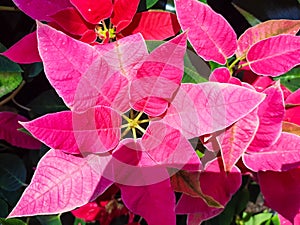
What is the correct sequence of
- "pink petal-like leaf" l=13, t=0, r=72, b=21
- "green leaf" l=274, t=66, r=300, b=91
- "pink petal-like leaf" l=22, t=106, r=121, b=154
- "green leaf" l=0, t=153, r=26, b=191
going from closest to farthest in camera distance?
1. "pink petal-like leaf" l=22, t=106, r=121, b=154
2. "pink petal-like leaf" l=13, t=0, r=72, b=21
3. "green leaf" l=274, t=66, r=300, b=91
4. "green leaf" l=0, t=153, r=26, b=191

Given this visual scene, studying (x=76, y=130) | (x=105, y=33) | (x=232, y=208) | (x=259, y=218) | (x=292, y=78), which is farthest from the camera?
(x=259, y=218)

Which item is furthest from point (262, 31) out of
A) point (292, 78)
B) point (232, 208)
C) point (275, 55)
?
point (232, 208)

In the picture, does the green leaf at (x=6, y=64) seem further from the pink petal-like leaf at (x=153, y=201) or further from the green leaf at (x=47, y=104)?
the pink petal-like leaf at (x=153, y=201)

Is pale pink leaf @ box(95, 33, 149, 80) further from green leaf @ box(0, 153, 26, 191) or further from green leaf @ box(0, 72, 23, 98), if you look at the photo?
green leaf @ box(0, 153, 26, 191)

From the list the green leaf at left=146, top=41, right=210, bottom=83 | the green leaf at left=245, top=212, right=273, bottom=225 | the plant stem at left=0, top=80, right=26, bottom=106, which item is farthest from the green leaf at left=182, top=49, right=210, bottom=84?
the green leaf at left=245, top=212, right=273, bottom=225

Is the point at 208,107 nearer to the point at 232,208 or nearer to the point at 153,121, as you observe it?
the point at 153,121

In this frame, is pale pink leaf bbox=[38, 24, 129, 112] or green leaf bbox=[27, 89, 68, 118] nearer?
pale pink leaf bbox=[38, 24, 129, 112]

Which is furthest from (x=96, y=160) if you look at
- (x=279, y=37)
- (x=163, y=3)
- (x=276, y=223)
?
(x=276, y=223)

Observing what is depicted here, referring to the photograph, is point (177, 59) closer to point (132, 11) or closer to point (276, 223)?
point (132, 11)
